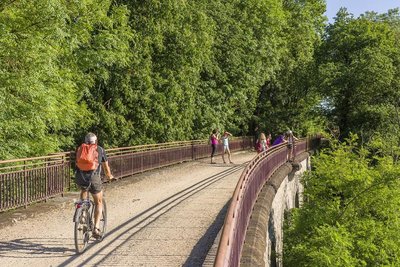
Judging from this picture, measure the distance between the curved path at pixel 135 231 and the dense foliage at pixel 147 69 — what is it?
12.1 ft

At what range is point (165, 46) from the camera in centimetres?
2958

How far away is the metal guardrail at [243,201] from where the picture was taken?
4.13 metres

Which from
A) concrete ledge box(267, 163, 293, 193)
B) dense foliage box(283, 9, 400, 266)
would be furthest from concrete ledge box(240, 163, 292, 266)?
dense foliage box(283, 9, 400, 266)

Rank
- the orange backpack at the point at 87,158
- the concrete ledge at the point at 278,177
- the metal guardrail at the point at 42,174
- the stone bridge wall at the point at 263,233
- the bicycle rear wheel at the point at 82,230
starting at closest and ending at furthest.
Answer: the stone bridge wall at the point at 263,233 < the bicycle rear wheel at the point at 82,230 < the orange backpack at the point at 87,158 < the metal guardrail at the point at 42,174 < the concrete ledge at the point at 278,177

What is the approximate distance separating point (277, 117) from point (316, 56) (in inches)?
285

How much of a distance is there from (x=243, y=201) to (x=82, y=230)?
2550 mm

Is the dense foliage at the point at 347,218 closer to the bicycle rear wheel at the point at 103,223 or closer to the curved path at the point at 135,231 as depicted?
the curved path at the point at 135,231

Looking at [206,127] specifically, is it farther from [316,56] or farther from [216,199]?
[216,199]

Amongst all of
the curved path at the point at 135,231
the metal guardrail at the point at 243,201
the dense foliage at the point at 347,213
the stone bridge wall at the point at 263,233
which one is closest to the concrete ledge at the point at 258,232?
the stone bridge wall at the point at 263,233

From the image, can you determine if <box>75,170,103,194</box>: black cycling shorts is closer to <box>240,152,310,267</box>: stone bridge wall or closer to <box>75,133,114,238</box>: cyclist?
<box>75,133,114,238</box>: cyclist

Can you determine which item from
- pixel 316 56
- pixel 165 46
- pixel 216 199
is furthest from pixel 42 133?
pixel 316 56

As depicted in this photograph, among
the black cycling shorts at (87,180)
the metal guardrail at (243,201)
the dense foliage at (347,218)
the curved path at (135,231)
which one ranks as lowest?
the dense foliage at (347,218)

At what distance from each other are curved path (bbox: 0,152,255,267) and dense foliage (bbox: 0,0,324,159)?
3.70 m

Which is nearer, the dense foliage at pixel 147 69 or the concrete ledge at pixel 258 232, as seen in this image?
the concrete ledge at pixel 258 232
